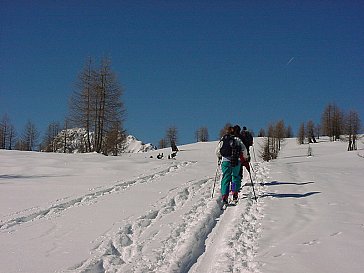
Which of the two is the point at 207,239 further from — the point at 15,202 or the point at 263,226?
the point at 15,202

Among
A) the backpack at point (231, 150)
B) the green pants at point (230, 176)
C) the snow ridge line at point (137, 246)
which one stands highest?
the backpack at point (231, 150)

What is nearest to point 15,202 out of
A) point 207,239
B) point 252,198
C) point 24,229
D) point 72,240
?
point 24,229

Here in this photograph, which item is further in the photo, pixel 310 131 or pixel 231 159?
pixel 310 131

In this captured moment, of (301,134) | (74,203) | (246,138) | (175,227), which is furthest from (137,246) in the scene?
(301,134)

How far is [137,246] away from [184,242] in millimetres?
817

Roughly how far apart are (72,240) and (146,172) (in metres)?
9.58

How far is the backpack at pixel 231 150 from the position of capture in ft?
33.2

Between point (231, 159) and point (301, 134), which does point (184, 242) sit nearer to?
point (231, 159)

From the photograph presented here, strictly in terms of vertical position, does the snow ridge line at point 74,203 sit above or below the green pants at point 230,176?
below

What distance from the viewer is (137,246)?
→ 617 centimetres

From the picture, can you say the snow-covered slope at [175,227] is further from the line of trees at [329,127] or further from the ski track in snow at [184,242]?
the line of trees at [329,127]

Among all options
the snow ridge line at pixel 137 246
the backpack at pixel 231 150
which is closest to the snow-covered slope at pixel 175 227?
the snow ridge line at pixel 137 246

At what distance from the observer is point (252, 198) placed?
10.3 metres

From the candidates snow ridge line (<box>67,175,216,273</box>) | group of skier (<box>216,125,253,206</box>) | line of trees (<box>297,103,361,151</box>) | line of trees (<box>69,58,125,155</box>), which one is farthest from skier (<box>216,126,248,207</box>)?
line of trees (<box>297,103,361,151</box>)
